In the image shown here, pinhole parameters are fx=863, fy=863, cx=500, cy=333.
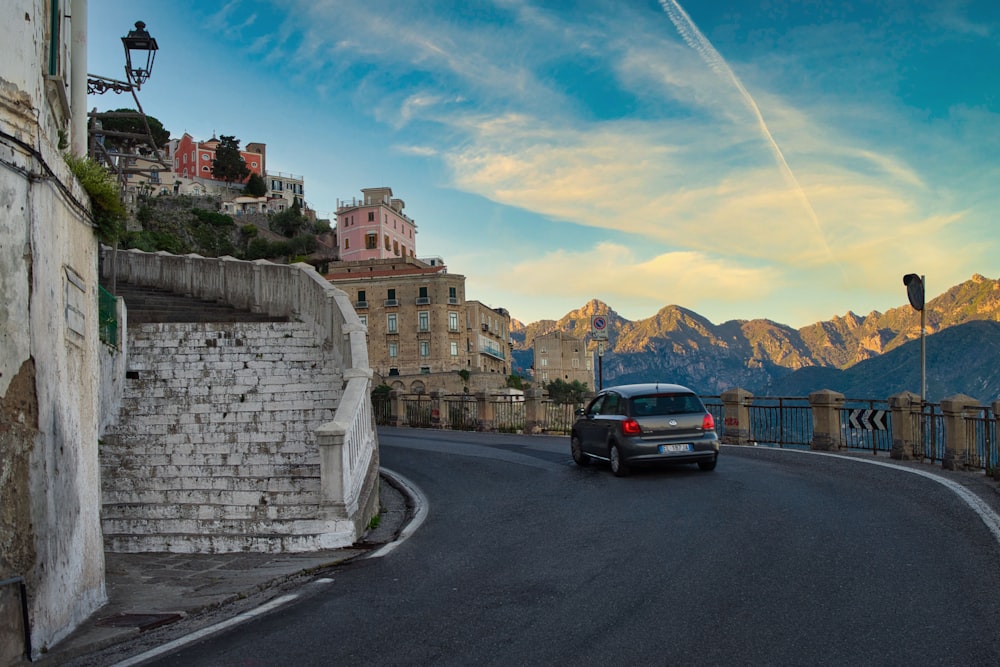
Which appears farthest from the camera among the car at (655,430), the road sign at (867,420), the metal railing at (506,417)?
the metal railing at (506,417)

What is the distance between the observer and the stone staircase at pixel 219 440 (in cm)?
1113

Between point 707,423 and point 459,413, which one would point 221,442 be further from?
point 459,413

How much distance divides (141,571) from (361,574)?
279 centimetres

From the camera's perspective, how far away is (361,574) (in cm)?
895

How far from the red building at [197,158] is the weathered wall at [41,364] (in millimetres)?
148250

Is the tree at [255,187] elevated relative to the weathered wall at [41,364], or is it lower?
elevated

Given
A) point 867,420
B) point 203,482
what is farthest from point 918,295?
point 203,482

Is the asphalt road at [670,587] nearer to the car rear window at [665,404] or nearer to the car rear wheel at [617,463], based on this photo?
the car rear wheel at [617,463]

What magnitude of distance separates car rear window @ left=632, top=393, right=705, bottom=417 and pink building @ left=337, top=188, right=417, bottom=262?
353ft

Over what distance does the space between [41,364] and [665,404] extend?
438 inches

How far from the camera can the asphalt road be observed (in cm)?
592

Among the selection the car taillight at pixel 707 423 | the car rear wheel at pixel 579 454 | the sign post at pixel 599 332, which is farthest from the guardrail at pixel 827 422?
the car rear wheel at pixel 579 454

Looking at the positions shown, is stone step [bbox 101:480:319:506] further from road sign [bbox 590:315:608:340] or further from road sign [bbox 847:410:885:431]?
road sign [bbox 590:315:608:340]

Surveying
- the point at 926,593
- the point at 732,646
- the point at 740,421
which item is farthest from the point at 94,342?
the point at 740,421
